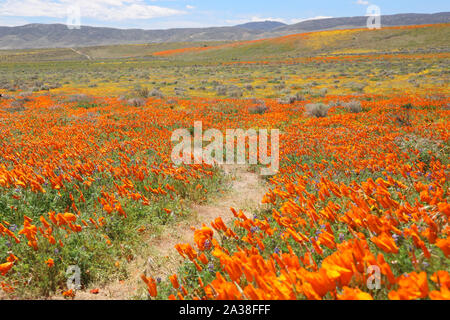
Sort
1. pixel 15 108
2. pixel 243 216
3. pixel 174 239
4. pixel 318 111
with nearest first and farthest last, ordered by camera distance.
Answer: pixel 243 216
pixel 174 239
pixel 318 111
pixel 15 108

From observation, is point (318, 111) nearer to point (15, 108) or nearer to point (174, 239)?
point (174, 239)

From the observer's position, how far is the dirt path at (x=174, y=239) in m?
3.00

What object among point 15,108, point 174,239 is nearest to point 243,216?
point 174,239

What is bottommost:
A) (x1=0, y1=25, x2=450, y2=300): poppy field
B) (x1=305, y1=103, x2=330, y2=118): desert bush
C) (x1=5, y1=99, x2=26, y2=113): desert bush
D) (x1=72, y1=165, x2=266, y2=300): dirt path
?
(x1=72, y1=165, x2=266, y2=300): dirt path

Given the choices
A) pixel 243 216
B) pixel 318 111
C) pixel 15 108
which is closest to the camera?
pixel 243 216

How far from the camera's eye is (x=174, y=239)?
13.2 ft

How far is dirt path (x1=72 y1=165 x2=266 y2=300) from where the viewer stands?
3.00 m

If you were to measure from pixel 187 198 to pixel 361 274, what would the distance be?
374 cm

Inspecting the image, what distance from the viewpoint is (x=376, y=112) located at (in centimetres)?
1170

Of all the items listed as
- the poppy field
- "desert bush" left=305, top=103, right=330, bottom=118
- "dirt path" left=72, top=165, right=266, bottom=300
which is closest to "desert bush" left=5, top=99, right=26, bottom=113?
Answer: the poppy field

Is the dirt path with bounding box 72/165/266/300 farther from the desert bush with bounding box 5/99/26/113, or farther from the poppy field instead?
the desert bush with bounding box 5/99/26/113

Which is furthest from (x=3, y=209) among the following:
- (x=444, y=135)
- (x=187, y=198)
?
(x=444, y=135)
